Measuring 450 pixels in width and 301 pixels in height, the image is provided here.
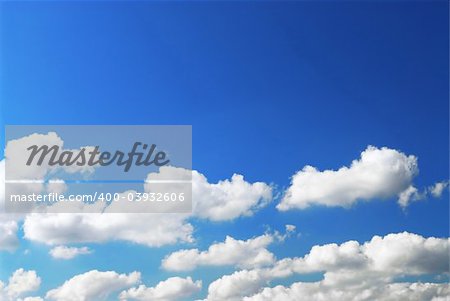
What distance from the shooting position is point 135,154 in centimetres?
5584

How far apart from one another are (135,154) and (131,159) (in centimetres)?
136

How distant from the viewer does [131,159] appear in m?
56.0

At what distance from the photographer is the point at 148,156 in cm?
5619

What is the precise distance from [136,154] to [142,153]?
1.24 m

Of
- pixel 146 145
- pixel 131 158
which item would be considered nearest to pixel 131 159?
pixel 131 158

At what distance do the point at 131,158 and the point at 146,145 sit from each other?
4.03m

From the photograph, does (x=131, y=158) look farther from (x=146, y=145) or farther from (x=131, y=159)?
(x=146, y=145)

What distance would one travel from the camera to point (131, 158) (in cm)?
5600

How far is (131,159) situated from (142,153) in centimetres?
262

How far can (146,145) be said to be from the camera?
5703 cm

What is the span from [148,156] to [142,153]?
1.35 metres

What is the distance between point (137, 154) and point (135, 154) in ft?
1.49

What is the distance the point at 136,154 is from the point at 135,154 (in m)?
0.22

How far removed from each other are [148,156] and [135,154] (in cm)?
264
